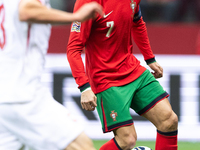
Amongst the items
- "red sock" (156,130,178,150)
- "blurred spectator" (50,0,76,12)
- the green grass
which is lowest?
the green grass

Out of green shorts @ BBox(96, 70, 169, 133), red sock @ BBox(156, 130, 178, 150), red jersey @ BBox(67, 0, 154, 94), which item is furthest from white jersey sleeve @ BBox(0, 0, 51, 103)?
red sock @ BBox(156, 130, 178, 150)

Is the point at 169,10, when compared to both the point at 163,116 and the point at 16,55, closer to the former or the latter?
the point at 163,116

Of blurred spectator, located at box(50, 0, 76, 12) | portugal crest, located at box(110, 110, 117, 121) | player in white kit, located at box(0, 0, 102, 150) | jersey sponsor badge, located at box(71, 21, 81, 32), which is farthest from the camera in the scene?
blurred spectator, located at box(50, 0, 76, 12)

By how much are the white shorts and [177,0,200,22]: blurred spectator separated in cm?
514

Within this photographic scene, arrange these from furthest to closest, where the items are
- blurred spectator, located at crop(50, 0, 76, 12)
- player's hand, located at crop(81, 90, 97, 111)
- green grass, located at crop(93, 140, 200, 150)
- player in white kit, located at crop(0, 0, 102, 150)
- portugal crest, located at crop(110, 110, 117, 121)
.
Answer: blurred spectator, located at crop(50, 0, 76, 12)
green grass, located at crop(93, 140, 200, 150)
portugal crest, located at crop(110, 110, 117, 121)
player's hand, located at crop(81, 90, 97, 111)
player in white kit, located at crop(0, 0, 102, 150)

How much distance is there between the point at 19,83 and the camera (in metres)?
2.17

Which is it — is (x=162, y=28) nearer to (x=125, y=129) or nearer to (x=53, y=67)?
(x=53, y=67)

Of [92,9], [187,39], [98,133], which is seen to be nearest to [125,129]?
[92,9]

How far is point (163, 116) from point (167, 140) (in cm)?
23

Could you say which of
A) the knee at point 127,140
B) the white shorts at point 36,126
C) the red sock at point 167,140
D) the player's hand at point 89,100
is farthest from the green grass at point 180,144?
the white shorts at point 36,126

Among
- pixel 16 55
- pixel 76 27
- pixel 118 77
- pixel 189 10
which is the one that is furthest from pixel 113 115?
pixel 189 10

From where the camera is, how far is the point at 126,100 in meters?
3.25

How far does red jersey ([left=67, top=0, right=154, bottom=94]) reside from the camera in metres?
3.14

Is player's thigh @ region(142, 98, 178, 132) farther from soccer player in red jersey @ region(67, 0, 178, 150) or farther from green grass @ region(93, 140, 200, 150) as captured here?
green grass @ region(93, 140, 200, 150)
